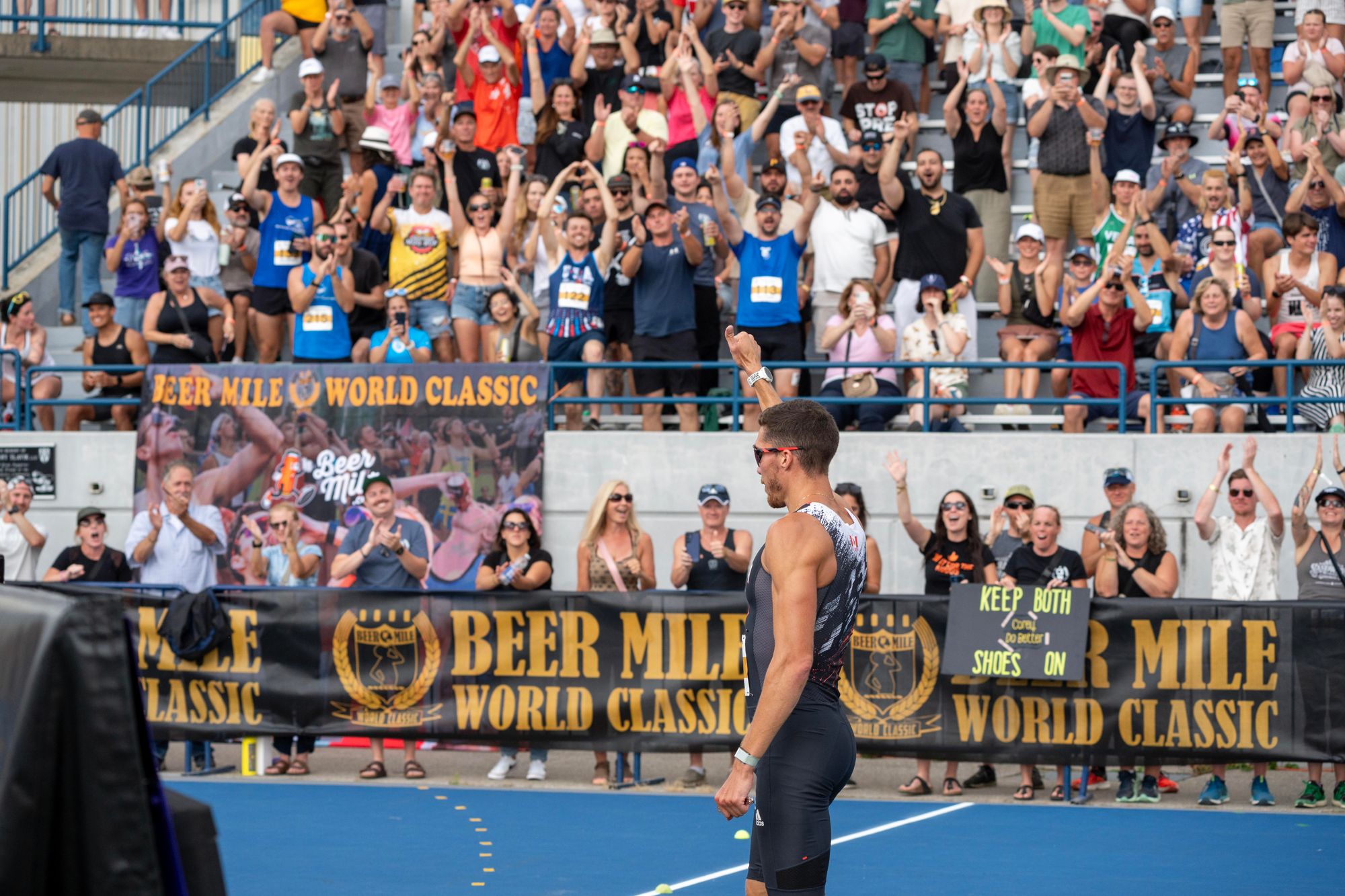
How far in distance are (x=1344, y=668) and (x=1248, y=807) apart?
127 cm

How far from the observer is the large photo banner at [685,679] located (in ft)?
39.5

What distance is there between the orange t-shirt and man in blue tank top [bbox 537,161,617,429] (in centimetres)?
309

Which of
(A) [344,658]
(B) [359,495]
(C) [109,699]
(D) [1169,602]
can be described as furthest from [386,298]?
(C) [109,699]

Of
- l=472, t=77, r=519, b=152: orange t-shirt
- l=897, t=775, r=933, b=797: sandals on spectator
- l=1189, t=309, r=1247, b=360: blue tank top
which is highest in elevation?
l=472, t=77, r=519, b=152: orange t-shirt

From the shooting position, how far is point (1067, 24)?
18219 mm

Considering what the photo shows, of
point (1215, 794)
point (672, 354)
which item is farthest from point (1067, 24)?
point (1215, 794)

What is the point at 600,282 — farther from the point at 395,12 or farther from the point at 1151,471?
the point at 395,12

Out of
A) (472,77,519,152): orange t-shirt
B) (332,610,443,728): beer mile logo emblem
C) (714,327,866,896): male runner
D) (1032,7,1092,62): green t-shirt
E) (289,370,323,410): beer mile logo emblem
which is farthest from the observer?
(472,77,519,152): orange t-shirt

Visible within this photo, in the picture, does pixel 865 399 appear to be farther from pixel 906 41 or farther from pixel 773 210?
pixel 906 41

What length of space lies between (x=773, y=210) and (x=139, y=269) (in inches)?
285

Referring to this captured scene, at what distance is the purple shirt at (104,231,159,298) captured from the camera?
18.0 m

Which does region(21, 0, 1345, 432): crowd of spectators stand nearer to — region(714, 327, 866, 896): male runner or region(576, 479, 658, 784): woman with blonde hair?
region(576, 479, 658, 784): woman with blonde hair

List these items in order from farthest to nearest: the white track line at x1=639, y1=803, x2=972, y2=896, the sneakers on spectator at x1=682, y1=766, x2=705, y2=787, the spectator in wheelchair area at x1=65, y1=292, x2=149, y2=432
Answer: the spectator in wheelchair area at x1=65, y1=292, x2=149, y2=432 < the sneakers on spectator at x1=682, y1=766, x2=705, y2=787 < the white track line at x1=639, y1=803, x2=972, y2=896

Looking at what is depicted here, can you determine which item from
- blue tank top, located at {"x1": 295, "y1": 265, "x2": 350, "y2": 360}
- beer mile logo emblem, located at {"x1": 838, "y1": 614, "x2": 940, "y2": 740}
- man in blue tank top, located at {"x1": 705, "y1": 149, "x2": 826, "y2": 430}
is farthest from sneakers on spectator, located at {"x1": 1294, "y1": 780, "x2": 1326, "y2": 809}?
blue tank top, located at {"x1": 295, "y1": 265, "x2": 350, "y2": 360}
